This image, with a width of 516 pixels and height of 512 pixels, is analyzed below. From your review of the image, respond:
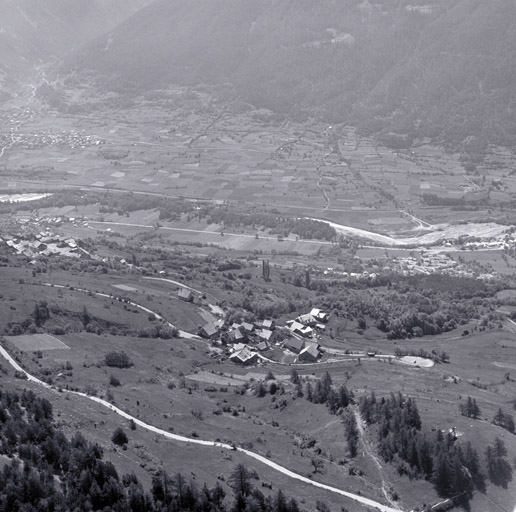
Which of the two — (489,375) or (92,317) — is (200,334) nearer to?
(92,317)

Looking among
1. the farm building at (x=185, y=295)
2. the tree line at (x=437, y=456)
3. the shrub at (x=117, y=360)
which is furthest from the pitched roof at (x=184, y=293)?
the tree line at (x=437, y=456)

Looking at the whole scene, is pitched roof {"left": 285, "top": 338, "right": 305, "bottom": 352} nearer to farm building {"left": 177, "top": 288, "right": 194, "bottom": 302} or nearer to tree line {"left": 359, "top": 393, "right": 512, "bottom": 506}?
farm building {"left": 177, "top": 288, "right": 194, "bottom": 302}

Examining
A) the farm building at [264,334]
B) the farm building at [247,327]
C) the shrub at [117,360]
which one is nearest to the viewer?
the shrub at [117,360]

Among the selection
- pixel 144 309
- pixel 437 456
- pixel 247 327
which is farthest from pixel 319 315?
pixel 437 456

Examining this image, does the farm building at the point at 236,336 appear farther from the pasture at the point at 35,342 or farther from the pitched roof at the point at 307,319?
the pasture at the point at 35,342

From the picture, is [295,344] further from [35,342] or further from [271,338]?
[35,342]

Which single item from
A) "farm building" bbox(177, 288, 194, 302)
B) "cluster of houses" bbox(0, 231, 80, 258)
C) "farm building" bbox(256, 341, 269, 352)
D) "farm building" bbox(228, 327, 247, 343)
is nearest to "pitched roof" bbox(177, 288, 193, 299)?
"farm building" bbox(177, 288, 194, 302)
